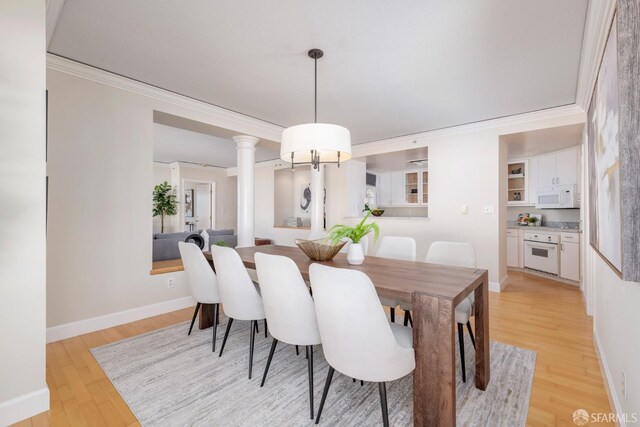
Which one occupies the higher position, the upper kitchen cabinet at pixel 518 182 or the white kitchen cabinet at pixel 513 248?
the upper kitchen cabinet at pixel 518 182

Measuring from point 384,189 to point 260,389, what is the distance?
19.4 feet

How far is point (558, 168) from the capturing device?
4855 mm

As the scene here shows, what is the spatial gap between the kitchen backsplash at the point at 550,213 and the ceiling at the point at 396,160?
193 centimetres

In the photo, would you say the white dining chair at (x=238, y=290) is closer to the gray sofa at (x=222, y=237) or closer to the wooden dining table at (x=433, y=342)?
the wooden dining table at (x=433, y=342)

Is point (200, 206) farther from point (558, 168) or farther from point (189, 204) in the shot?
point (558, 168)

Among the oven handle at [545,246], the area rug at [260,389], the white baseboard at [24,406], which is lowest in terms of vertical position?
the area rug at [260,389]

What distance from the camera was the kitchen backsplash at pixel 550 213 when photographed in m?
5.04

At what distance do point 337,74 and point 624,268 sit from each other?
234 cm

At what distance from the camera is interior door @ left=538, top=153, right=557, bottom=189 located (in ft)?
16.2

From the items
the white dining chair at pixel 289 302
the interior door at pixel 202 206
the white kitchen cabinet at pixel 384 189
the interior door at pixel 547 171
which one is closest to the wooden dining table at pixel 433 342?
the white dining chair at pixel 289 302

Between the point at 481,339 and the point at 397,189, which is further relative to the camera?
the point at 397,189

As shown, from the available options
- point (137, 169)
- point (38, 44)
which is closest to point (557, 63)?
point (38, 44)

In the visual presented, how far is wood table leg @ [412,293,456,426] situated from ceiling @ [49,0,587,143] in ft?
5.76

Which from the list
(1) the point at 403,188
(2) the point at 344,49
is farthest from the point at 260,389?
(1) the point at 403,188
